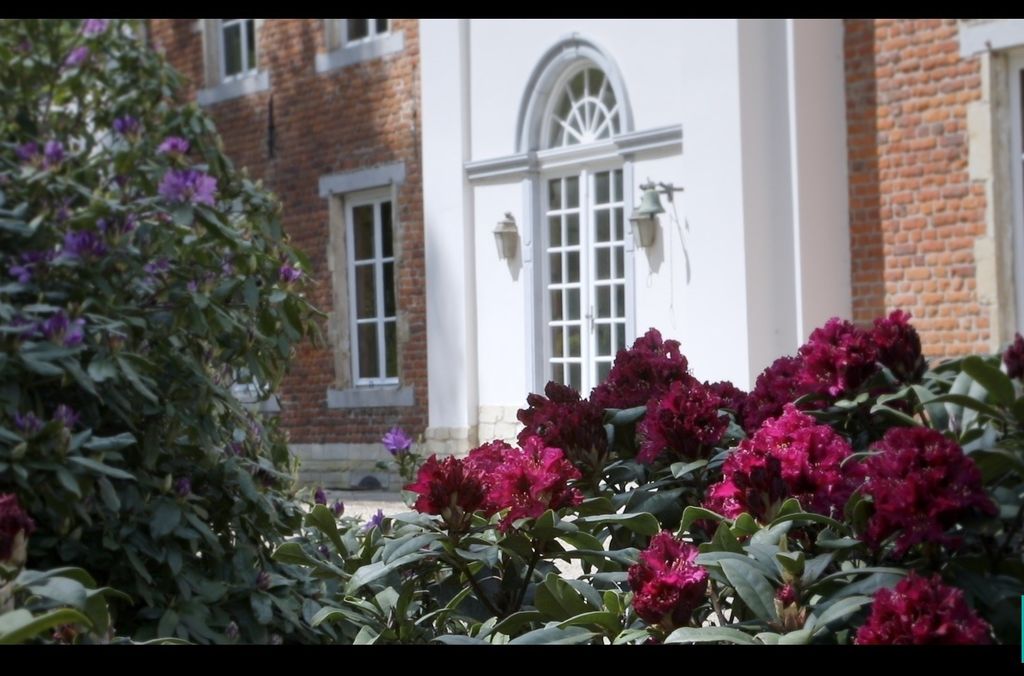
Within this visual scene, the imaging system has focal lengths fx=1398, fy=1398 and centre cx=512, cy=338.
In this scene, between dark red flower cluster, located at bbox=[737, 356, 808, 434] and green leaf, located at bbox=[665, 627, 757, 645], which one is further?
dark red flower cluster, located at bbox=[737, 356, 808, 434]

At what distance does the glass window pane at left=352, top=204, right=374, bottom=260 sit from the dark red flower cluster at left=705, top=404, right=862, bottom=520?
29.6ft

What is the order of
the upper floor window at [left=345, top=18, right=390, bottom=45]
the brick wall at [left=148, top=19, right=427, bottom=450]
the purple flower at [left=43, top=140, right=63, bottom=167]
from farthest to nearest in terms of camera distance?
the upper floor window at [left=345, top=18, right=390, bottom=45]
the brick wall at [left=148, top=19, right=427, bottom=450]
the purple flower at [left=43, top=140, right=63, bottom=167]

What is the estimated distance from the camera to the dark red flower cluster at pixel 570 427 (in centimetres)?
159

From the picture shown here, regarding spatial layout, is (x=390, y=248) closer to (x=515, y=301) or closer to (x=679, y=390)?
(x=515, y=301)

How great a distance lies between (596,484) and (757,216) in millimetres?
5919

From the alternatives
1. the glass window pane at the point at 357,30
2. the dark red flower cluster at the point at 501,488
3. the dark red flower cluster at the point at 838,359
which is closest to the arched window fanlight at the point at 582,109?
the glass window pane at the point at 357,30

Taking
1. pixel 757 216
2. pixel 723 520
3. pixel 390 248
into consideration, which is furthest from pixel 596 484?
pixel 390 248

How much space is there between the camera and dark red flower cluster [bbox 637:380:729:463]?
4.90 feet

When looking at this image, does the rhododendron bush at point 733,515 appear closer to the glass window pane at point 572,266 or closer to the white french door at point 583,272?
the white french door at point 583,272

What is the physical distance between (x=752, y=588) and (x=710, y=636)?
2.7 inches

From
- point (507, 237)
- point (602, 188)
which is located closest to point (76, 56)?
point (507, 237)

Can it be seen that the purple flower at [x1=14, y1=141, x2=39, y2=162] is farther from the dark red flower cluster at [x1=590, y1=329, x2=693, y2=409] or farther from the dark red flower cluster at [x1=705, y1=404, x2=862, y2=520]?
the dark red flower cluster at [x1=705, y1=404, x2=862, y2=520]

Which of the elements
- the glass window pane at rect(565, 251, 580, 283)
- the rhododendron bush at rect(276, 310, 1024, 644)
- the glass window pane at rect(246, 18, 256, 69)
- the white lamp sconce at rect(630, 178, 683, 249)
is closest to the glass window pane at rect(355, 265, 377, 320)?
the glass window pane at rect(565, 251, 580, 283)

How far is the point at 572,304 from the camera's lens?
759 centimetres
